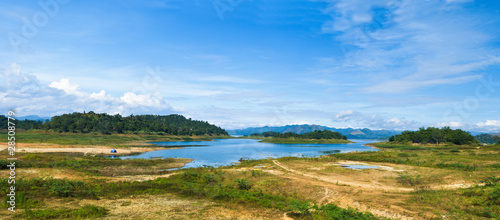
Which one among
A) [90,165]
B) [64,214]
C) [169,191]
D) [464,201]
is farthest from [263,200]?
[90,165]

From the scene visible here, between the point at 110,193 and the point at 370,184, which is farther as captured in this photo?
the point at 370,184

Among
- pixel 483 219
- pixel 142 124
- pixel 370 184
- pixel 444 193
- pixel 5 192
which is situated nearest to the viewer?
pixel 483 219

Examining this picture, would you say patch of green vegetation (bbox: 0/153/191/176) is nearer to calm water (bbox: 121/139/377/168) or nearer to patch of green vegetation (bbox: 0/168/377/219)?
calm water (bbox: 121/139/377/168)

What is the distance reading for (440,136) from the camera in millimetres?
119500

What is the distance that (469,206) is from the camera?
1711 centimetres

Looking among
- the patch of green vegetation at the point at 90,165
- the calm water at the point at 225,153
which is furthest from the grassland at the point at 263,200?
the calm water at the point at 225,153

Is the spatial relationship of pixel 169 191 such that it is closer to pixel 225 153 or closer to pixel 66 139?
pixel 225 153

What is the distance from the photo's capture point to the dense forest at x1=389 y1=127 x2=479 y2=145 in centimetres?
11259

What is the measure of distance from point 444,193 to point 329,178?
11.6m

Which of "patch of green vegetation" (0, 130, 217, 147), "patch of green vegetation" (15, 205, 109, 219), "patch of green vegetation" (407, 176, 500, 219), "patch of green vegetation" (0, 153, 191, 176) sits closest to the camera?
"patch of green vegetation" (15, 205, 109, 219)

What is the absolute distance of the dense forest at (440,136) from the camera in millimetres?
112588

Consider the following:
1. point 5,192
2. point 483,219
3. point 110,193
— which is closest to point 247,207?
point 110,193

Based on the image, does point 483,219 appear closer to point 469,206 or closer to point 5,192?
point 469,206

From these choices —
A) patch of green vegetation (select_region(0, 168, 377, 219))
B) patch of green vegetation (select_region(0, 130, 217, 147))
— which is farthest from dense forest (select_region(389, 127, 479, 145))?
patch of green vegetation (select_region(0, 130, 217, 147))
